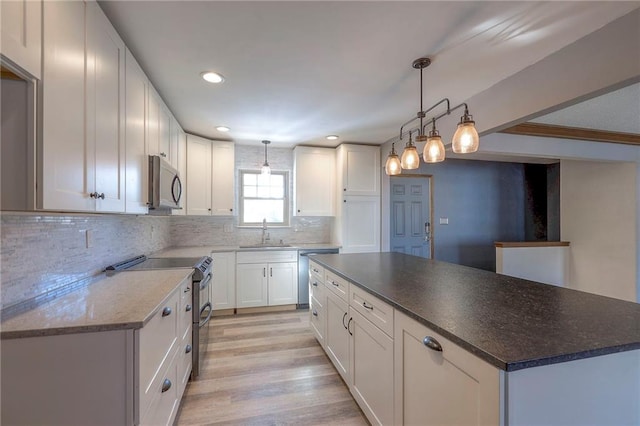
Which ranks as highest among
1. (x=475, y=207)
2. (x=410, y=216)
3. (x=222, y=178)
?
(x=222, y=178)

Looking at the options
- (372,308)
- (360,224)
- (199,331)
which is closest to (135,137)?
(199,331)

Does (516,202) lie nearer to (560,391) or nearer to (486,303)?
(486,303)

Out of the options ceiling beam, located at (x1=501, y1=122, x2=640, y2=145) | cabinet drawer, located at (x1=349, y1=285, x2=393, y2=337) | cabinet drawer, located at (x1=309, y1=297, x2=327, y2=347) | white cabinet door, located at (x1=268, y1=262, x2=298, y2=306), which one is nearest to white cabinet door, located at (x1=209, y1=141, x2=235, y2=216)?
white cabinet door, located at (x1=268, y1=262, x2=298, y2=306)

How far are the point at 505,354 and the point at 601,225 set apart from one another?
4556mm

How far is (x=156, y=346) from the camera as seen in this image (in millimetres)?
1355

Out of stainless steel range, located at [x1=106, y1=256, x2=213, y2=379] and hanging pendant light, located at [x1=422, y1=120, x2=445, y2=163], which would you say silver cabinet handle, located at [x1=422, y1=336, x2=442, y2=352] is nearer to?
hanging pendant light, located at [x1=422, y1=120, x2=445, y2=163]

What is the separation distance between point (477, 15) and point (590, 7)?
1.66 ft

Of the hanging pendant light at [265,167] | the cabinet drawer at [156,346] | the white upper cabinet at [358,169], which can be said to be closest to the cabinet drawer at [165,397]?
the cabinet drawer at [156,346]

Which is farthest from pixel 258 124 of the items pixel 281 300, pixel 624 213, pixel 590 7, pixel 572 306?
pixel 624 213

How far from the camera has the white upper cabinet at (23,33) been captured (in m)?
0.83

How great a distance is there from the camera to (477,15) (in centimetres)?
142

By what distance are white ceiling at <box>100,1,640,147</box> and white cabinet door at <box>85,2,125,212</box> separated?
14cm

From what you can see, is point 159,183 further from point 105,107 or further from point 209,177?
point 209,177

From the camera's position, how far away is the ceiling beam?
3.11 m
